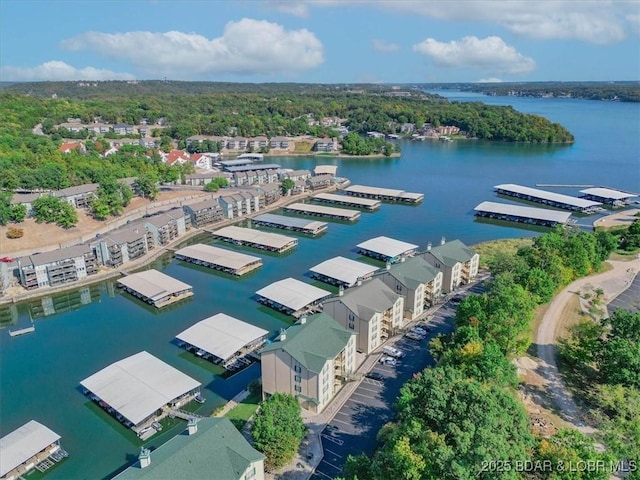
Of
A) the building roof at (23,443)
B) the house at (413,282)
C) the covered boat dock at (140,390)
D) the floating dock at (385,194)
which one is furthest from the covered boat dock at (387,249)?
the building roof at (23,443)

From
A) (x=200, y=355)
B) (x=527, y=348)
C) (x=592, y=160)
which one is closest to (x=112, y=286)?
(x=200, y=355)

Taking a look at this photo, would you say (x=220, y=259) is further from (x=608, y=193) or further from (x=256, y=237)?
(x=608, y=193)

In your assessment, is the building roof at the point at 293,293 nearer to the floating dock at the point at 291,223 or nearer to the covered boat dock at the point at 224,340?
the covered boat dock at the point at 224,340

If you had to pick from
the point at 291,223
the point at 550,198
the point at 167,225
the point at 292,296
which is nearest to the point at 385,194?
the point at 291,223

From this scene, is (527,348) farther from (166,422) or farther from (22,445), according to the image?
(22,445)

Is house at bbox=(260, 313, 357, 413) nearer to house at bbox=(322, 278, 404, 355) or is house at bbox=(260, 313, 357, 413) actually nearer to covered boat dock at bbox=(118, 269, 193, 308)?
house at bbox=(322, 278, 404, 355)
